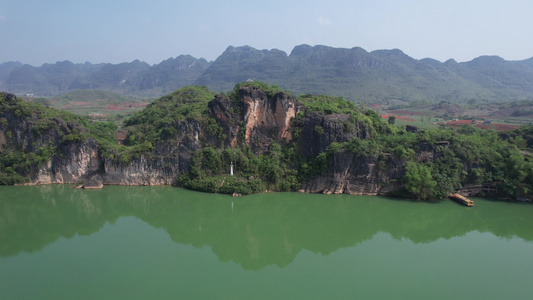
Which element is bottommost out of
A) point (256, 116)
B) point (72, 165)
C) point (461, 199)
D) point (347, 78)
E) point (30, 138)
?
point (461, 199)

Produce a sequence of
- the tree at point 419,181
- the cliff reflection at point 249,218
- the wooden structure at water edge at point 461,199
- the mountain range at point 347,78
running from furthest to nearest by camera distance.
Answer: the mountain range at point 347,78
the tree at point 419,181
the wooden structure at water edge at point 461,199
the cliff reflection at point 249,218

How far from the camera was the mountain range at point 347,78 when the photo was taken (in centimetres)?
7831

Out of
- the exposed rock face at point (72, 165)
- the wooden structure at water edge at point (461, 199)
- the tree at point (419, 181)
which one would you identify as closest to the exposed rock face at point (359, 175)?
the tree at point (419, 181)

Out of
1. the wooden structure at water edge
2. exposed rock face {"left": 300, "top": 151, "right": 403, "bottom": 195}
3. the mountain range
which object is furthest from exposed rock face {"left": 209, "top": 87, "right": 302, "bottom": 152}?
the mountain range

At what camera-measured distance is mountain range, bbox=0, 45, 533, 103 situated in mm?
78312

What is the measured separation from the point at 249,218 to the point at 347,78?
74.7 meters

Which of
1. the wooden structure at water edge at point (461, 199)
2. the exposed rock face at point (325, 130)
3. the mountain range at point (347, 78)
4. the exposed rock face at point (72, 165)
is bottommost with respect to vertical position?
the wooden structure at water edge at point (461, 199)

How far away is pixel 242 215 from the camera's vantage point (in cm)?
1487

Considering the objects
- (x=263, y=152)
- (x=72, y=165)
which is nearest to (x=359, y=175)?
(x=263, y=152)

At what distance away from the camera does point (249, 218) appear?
1457cm

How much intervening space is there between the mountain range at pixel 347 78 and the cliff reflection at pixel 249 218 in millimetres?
56495

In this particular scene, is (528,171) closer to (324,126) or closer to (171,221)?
(324,126)

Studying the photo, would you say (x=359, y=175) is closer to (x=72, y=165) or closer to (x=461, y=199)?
(x=461, y=199)

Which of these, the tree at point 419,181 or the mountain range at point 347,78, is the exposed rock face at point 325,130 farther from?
the mountain range at point 347,78
